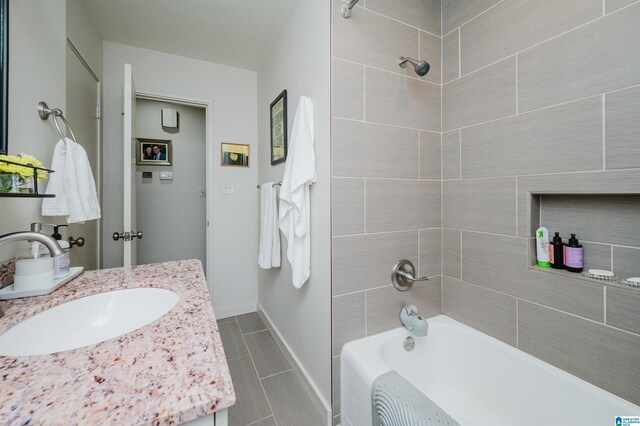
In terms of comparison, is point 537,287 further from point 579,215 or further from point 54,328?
point 54,328

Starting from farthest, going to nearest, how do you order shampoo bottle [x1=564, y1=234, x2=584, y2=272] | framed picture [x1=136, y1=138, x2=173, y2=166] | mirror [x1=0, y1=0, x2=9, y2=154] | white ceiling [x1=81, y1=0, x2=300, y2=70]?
framed picture [x1=136, y1=138, x2=173, y2=166]
white ceiling [x1=81, y1=0, x2=300, y2=70]
shampoo bottle [x1=564, y1=234, x2=584, y2=272]
mirror [x1=0, y1=0, x2=9, y2=154]

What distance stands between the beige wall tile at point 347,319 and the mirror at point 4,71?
1399mm

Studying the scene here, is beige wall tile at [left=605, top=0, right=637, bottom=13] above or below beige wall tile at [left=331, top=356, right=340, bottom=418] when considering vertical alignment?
above

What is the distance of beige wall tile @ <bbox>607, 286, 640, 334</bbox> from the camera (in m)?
→ 0.89

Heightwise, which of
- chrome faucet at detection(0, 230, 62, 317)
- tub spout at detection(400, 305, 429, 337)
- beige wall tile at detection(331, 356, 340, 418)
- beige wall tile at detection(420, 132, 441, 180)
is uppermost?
beige wall tile at detection(420, 132, 441, 180)

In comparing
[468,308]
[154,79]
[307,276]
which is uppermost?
[154,79]

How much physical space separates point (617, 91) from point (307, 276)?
1519 millimetres

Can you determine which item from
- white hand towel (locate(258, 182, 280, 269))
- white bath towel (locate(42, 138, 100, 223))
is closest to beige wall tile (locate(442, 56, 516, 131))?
white hand towel (locate(258, 182, 280, 269))

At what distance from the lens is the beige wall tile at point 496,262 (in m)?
1.21

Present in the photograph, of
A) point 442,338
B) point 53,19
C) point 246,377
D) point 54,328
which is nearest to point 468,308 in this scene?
point 442,338

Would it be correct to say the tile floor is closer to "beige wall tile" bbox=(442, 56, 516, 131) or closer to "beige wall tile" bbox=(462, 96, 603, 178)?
"beige wall tile" bbox=(462, 96, 603, 178)

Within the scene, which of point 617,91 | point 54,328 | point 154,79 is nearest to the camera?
point 54,328

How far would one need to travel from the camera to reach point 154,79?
2.16 metres

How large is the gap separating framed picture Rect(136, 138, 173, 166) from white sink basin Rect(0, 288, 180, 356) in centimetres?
236
